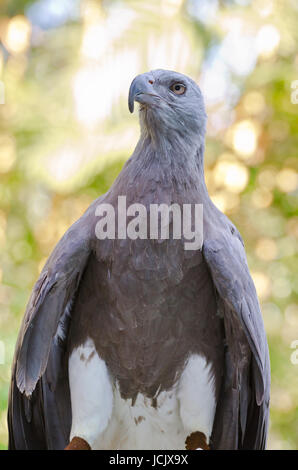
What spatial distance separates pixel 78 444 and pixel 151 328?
50 centimetres

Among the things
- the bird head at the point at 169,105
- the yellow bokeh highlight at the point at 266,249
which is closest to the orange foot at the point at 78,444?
the bird head at the point at 169,105

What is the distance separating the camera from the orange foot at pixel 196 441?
228cm

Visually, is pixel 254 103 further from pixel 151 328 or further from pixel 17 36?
pixel 151 328

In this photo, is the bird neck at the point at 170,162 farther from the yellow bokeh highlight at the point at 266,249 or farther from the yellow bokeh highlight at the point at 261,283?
the yellow bokeh highlight at the point at 266,249

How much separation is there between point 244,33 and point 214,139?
814mm

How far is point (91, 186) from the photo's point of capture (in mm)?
4621

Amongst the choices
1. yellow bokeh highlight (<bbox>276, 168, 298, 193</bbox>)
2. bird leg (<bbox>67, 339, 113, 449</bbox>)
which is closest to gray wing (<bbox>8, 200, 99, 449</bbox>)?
bird leg (<bbox>67, 339, 113, 449</bbox>)

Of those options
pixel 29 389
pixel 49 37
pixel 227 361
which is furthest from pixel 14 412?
pixel 49 37

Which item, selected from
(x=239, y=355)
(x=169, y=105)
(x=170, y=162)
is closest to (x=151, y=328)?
(x=239, y=355)

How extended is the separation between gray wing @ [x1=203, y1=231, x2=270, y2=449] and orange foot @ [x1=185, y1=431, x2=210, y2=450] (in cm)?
12

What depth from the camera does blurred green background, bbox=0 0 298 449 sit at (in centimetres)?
429

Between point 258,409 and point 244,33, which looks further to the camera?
point 244,33

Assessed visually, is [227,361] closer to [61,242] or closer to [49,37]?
[61,242]

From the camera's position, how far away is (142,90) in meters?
2.25
